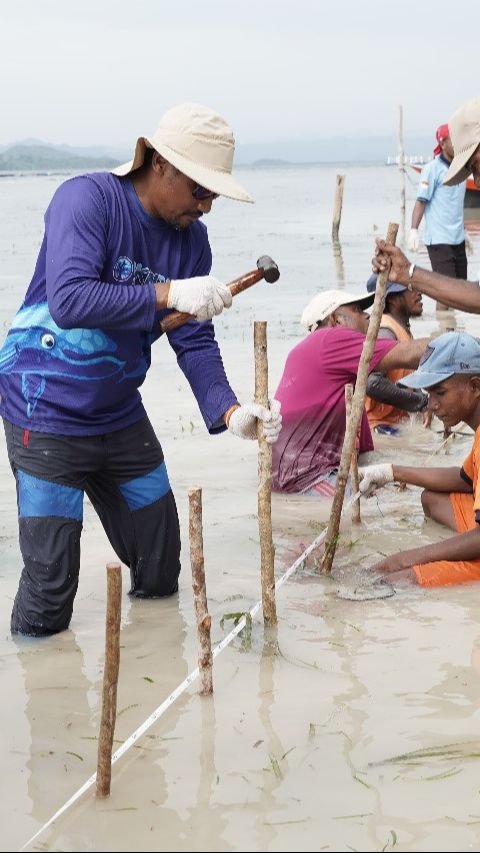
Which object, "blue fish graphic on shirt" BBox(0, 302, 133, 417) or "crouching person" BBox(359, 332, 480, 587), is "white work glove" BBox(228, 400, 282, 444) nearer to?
"blue fish graphic on shirt" BBox(0, 302, 133, 417)

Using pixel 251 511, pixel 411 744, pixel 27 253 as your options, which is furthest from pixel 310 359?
pixel 27 253

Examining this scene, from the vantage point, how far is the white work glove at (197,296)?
422cm

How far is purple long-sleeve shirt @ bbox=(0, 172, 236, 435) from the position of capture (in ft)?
13.8

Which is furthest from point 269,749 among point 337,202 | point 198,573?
point 337,202

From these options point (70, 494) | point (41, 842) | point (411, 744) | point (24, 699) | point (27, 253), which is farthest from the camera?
point (27, 253)

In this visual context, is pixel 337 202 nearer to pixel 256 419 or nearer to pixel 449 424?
pixel 449 424

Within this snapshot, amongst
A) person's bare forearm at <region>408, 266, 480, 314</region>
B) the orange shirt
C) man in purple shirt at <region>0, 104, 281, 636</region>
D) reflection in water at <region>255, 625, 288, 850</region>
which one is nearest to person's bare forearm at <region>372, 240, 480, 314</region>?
person's bare forearm at <region>408, 266, 480, 314</region>

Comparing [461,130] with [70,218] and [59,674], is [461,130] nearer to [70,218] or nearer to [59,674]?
[70,218]

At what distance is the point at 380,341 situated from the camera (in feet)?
21.9

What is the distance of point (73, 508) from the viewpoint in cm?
466

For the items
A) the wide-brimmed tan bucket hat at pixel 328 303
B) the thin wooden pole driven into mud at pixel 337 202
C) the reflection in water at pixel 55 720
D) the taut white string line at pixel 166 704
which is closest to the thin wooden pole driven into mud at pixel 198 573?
the taut white string line at pixel 166 704

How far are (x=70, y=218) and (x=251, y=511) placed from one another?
2.78 meters

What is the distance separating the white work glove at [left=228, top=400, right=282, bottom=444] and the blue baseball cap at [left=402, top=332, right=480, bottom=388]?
0.98 metres

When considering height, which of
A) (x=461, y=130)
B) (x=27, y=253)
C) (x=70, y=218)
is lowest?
(x=27, y=253)
